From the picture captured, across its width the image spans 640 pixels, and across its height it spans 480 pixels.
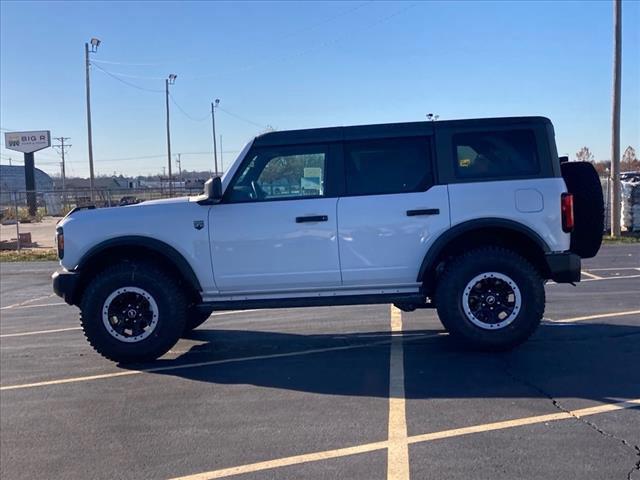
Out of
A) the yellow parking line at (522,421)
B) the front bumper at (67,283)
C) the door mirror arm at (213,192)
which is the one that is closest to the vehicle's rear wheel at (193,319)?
the front bumper at (67,283)

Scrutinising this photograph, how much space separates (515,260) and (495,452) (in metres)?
2.69

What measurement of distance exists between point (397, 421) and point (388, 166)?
2725 mm

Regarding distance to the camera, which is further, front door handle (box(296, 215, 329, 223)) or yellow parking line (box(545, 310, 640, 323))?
yellow parking line (box(545, 310, 640, 323))

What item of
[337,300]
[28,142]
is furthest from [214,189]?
[28,142]

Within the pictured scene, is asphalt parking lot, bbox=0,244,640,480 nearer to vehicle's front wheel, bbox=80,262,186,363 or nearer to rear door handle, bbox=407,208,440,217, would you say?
vehicle's front wheel, bbox=80,262,186,363

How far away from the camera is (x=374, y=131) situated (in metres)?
6.60

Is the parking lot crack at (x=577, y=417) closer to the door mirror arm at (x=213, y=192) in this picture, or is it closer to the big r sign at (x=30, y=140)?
the door mirror arm at (x=213, y=192)

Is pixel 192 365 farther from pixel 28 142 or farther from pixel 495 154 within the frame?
pixel 28 142

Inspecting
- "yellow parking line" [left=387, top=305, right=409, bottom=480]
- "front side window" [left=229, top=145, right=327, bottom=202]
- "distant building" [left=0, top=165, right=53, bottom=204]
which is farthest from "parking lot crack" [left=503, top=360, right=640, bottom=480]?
"distant building" [left=0, top=165, right=53, bottom=204]

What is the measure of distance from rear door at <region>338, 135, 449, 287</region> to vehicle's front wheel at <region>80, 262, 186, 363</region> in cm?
174

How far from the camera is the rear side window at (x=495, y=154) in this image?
6.46 meters

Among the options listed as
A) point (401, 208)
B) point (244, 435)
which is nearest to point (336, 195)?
point (401, 208)

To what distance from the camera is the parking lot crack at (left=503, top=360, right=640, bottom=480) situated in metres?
3.97

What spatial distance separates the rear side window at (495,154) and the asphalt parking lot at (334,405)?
68.7 inches
